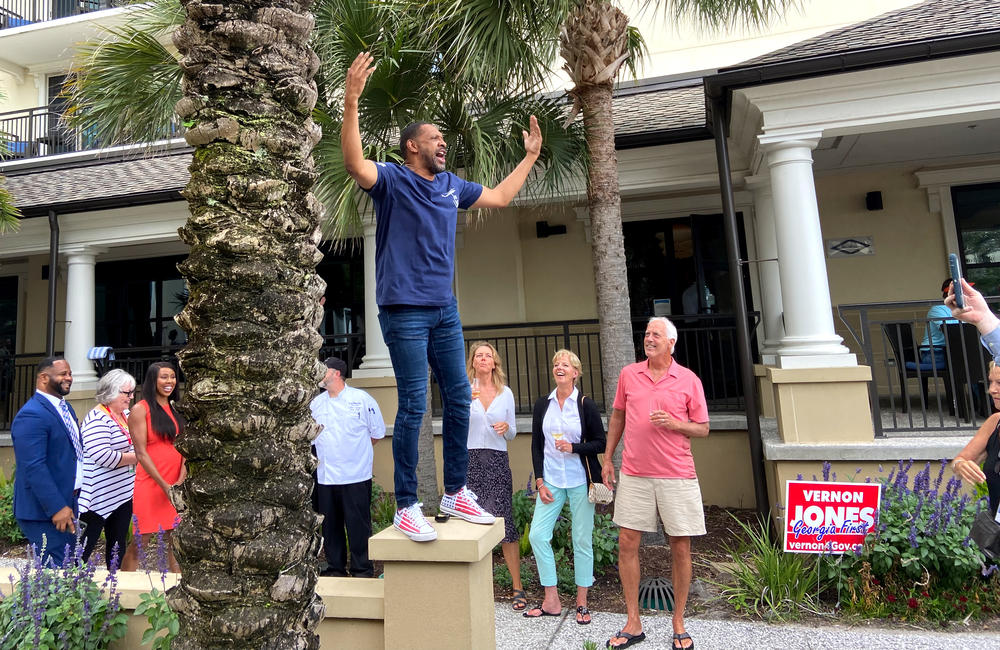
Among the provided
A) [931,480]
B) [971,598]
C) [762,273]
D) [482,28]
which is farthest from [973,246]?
[482,28]

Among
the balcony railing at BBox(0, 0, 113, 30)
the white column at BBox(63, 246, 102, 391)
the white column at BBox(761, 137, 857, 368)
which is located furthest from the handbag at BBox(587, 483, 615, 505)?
the balcony railing at BBox(0, 0, 113, 30)

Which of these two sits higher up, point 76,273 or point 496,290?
point 76,273

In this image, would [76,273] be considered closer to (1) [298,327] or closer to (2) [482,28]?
(2) [482,28]

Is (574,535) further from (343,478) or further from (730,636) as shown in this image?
(343,478)

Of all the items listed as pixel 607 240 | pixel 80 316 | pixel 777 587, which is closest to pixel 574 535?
pixel 777 587

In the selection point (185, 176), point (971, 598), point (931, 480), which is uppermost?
point (185, 176)

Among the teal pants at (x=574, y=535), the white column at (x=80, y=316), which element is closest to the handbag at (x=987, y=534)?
the teal pants at (x=574, y=535)

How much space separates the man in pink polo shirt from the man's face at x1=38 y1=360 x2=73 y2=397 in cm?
375

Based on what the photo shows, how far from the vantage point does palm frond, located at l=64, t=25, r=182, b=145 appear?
18.9 ft

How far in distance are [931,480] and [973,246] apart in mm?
5569

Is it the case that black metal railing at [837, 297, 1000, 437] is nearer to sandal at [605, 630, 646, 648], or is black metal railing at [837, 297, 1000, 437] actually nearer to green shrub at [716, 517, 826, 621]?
green shrub at [716, 517, 826, 621]

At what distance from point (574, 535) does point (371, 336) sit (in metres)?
4.64

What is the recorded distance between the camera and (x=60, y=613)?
2885mm

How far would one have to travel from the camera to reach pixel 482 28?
5035mm
